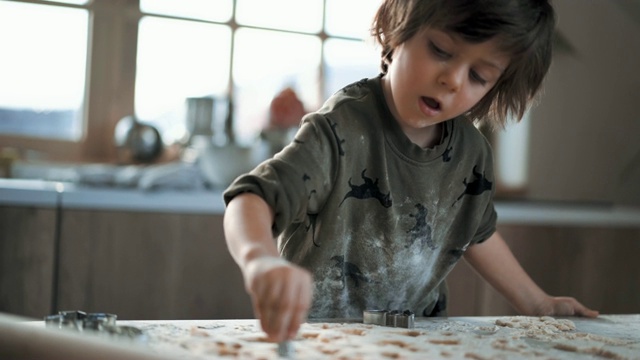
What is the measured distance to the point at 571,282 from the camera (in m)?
2.51

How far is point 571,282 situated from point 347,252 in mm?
1540

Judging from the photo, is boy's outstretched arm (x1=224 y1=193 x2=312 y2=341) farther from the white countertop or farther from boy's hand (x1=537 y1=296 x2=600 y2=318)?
the white countertop

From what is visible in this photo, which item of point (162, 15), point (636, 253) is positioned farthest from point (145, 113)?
point (636, 253)

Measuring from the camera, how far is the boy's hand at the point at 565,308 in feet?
4.05

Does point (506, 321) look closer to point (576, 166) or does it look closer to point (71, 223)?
point (71, 223)

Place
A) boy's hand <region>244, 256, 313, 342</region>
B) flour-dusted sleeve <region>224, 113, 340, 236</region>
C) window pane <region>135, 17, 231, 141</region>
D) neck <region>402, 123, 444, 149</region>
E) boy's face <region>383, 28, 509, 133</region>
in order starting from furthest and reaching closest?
window pane <region>135, 17, 231, 141</region> < neck <region>402, 123, 444, 149</region> < boy's face <region>383, 28, 509, 133</region> < flour-dusted sleeve <region>224, 113, 340, 236</region> < boy's hand <region>244, 256, 313, 342</region>

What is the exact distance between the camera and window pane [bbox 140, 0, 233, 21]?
2.70 meters

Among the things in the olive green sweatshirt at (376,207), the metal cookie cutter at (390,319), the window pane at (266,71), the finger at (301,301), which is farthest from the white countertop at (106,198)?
the finger at (301,301)

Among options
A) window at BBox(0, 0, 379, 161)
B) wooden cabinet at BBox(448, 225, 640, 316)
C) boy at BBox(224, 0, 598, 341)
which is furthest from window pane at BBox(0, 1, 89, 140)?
boy at BBox(224, 0, 598, 341)

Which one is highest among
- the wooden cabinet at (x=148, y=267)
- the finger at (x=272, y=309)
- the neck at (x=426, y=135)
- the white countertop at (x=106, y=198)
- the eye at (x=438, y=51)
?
the eye at (x=438, y=51)

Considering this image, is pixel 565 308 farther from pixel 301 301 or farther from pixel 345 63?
pixel 345 63

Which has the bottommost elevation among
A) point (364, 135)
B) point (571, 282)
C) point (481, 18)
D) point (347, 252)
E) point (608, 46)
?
point (571, 282)

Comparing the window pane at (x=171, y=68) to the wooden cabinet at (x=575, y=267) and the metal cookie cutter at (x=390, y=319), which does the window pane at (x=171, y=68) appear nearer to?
the wooden cabinet at (x=575, y=267)

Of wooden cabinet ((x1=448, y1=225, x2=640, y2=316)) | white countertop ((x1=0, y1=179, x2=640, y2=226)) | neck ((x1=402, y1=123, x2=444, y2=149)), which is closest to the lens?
neck ((x1=402, y1=123, x2=444, y2=149))
